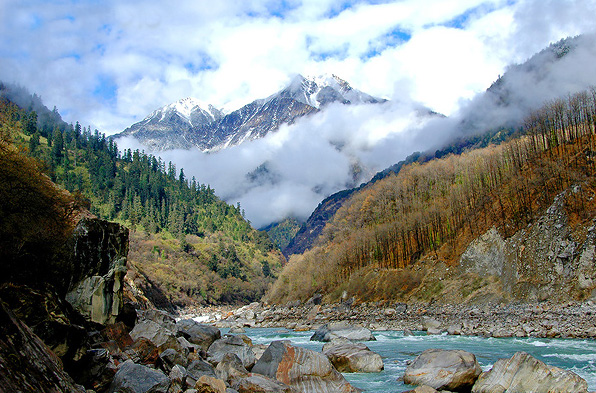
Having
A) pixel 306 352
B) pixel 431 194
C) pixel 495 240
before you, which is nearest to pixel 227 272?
pixel 431 194

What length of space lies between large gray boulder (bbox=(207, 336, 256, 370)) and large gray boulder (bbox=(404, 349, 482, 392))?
301 inches

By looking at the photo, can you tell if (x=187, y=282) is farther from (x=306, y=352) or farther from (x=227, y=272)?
(x=306, y=352)

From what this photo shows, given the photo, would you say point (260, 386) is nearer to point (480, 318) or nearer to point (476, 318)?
point (480, 318)

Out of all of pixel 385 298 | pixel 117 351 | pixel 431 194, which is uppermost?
pixel 431 194

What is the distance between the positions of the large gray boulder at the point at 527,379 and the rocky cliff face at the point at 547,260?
33957mm

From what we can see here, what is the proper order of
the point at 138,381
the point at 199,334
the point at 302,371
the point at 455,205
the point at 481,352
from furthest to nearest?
the point at 455,205 → the point at 481,352 → the point at 199,334 → the point at 302,371 → the point at 138,381

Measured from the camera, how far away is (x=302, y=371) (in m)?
15.9

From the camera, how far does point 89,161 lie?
7564 inches

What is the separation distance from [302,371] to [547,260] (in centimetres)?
4528

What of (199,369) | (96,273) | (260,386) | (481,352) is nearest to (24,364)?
(260,386)

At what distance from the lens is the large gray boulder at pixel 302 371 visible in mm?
15352

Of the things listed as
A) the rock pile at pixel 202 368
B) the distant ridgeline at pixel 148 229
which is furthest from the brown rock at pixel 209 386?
the distant ridgeline at pixel 148 229

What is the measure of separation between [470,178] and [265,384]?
258 ft

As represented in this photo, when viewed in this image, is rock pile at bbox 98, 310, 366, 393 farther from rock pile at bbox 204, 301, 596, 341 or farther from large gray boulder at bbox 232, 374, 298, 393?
rock pile at bbox 204, 301, 596, 341
